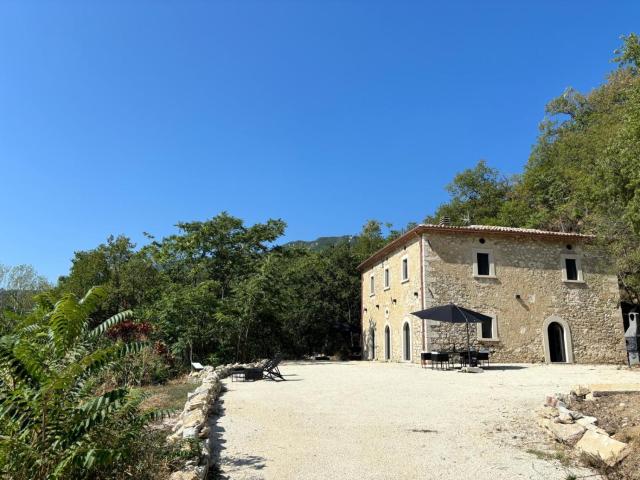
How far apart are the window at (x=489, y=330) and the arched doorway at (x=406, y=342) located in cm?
305

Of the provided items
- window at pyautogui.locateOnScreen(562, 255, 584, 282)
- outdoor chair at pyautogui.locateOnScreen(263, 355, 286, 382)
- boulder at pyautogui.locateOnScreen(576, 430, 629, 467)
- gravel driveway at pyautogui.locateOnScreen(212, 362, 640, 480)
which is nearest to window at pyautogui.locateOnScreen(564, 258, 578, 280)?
window at pyautogui.locateOnScreen(562, 255, 584, 282)

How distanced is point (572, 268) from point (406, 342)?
8.19 metres

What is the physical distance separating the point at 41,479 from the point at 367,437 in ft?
12.8

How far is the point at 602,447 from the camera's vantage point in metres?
4.93

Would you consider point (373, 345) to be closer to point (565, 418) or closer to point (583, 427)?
point (565, 418)

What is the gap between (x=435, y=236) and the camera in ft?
65.3

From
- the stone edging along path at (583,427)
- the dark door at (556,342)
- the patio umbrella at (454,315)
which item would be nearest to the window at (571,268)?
the dark door at (556,342)

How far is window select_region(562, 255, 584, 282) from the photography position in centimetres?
2100

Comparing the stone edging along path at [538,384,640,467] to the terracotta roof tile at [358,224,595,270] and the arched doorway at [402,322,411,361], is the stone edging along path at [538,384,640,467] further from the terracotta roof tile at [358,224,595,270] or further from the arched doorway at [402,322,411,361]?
the arched doorway at [402,322,411,361]

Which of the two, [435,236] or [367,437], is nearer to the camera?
[367,437]

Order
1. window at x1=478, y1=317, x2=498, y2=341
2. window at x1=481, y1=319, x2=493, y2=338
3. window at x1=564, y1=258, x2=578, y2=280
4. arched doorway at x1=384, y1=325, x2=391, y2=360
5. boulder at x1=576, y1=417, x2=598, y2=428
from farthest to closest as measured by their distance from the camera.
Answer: arched doorway at x1=384, y1=325, x2=391, y2=360 → window at x1=564, y1=258, x2=578, y2=280 → window at x1=481, y1=319, x2=493, y2=338 → window at x1=478, y1=317, x2=498, y2=341 → boulder at x1=576, y1=417, x2=598, y2=428

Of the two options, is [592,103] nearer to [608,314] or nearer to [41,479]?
[608,314]

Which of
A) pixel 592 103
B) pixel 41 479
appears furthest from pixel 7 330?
pixel 592 103

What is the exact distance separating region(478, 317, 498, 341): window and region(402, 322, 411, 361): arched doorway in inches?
120
